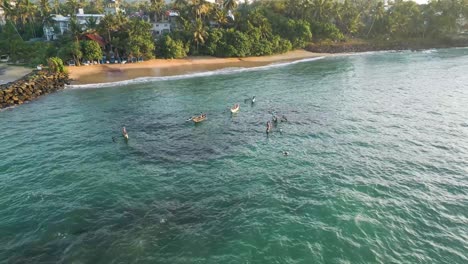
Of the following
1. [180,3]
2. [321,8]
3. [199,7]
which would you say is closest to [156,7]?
[180,3]

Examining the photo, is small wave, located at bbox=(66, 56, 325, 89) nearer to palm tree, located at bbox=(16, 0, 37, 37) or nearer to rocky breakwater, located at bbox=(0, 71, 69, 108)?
rocky breakwater, located at bbox=(0, 71, 69, 108)

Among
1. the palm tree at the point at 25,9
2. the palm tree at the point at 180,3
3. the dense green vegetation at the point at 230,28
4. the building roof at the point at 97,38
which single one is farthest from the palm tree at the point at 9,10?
the palm tree at the point at 180,3

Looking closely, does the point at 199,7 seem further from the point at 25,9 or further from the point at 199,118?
the point at 199,118

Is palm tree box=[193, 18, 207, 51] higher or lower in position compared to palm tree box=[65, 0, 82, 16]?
lower

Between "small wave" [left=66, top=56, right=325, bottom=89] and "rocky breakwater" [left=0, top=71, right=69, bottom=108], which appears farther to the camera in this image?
"small wave" [left=66, top=56, right=325, bottom=89]

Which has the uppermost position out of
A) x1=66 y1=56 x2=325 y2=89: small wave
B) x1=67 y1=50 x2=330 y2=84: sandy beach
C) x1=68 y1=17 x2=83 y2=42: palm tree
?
x1=68 y1=17 x2=83 y2=42: palm tree

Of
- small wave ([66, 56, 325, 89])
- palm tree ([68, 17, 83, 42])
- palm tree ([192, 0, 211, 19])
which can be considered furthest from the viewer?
palm tree ([192, 0, 211, 19])

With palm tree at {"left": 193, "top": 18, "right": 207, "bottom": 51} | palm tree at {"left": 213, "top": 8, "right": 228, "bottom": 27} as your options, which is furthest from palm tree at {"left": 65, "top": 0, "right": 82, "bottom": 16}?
palm tree at {"left": 193, "top": 18, "right": 207, "bottom": 51}
